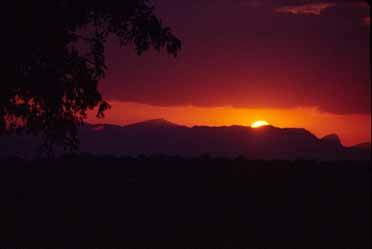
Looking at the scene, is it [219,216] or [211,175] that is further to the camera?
[211,175]

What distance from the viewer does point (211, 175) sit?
1939 centimetres

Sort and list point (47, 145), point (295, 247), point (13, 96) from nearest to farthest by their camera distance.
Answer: point (295, 247) < point (13, 96) < point (47, 145)

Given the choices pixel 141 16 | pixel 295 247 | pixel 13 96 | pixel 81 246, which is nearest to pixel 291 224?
pixel 295 247

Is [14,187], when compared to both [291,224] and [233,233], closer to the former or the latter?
[233,233]

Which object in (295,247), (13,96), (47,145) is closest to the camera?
(295,247)

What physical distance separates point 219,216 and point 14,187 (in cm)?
649

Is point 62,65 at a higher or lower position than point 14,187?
higher

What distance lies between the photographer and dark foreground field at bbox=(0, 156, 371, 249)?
56.0ft

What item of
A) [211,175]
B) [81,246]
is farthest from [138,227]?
[211,175]

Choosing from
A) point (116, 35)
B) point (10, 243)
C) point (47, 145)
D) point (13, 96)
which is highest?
point (116, 35)

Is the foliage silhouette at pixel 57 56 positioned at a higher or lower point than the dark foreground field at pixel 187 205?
higher

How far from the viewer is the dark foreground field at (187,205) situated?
17.1m

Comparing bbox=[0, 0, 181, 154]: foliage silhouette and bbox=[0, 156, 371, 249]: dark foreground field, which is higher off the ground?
bbox=[0, 0, 181, 154]: foliage silhouette

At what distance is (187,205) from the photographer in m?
18.1
